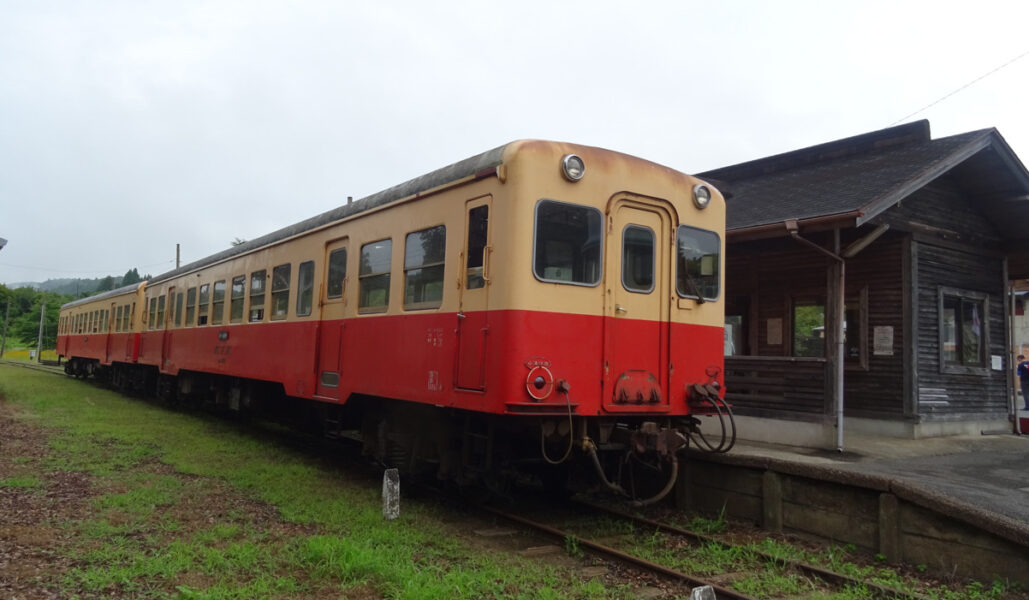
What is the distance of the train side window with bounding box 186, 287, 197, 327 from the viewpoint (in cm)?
1271

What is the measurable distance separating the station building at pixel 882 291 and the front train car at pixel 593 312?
3163mm

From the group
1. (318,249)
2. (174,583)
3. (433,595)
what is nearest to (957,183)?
(318,249)

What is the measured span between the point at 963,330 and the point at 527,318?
9.39 m

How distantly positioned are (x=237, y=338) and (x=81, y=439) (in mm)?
2453

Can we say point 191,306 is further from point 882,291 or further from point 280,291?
point 882,291

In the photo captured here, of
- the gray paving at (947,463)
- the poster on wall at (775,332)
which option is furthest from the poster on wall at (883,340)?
the poster on wall at (775,332)

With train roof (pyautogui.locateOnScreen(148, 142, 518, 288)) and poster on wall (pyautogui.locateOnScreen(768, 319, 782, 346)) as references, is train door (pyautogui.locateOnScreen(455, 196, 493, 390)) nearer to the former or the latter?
train roof (pyautogui.locateOnScreen(148, 142, 518, 288))

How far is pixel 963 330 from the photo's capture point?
11273 mm

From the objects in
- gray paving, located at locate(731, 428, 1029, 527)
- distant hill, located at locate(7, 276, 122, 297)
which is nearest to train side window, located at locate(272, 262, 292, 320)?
gray paving, located at locate(731, 428, 1029, 527)

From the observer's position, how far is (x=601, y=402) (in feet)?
18.1

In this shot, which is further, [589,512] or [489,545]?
[589,512]

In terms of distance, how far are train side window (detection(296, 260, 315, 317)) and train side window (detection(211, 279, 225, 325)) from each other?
3111mm

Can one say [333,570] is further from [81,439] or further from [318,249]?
[81,439]

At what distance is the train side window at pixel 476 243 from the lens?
5.65m
